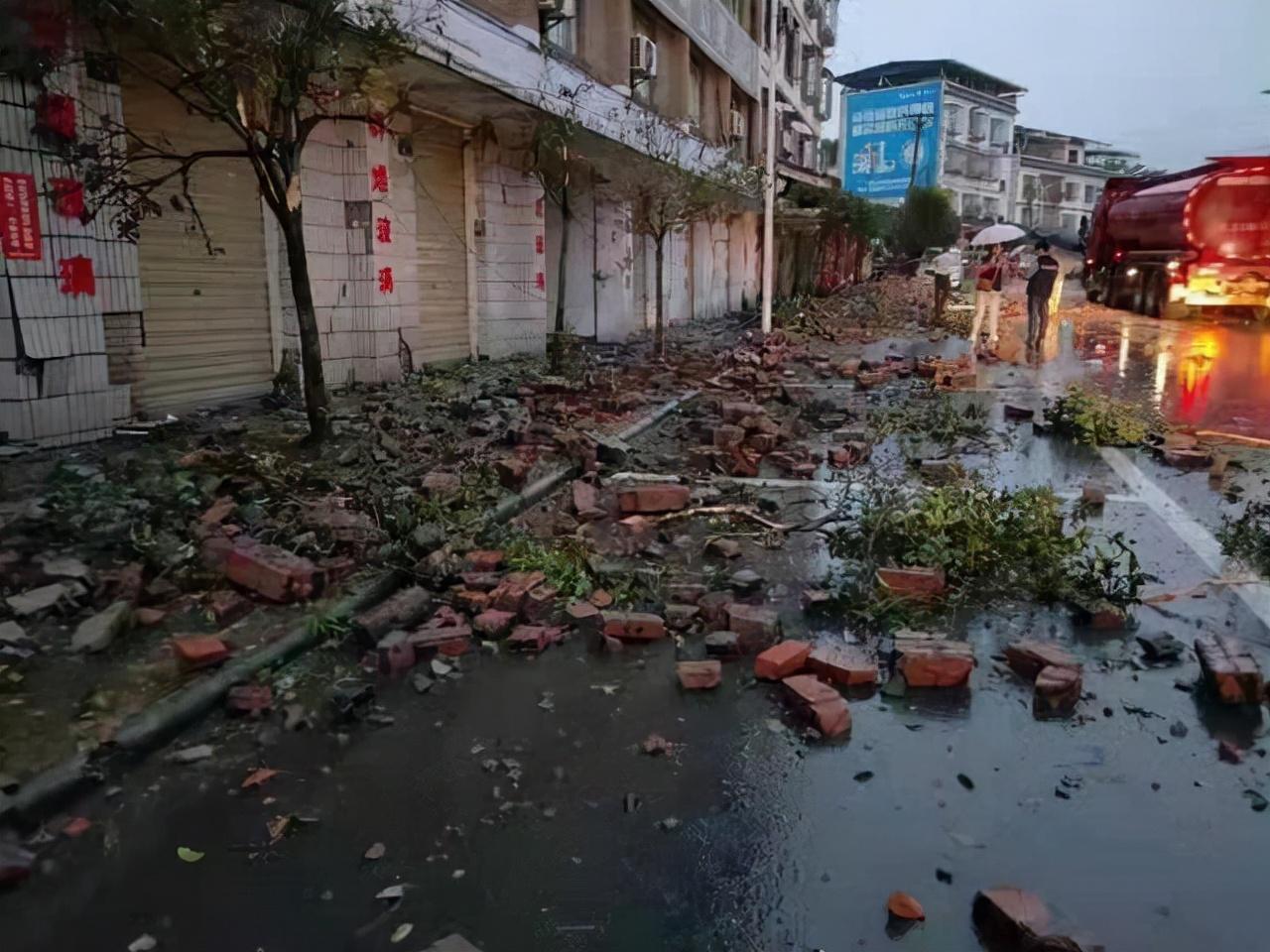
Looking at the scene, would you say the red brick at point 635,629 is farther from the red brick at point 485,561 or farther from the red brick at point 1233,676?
the red brick at point 1233,676

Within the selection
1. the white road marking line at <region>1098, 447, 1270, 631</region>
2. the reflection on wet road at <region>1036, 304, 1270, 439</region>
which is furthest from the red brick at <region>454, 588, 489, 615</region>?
the reflection on wet road at <region>1036, 304, 1270, 439</region>

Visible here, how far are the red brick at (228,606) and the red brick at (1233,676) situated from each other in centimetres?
423

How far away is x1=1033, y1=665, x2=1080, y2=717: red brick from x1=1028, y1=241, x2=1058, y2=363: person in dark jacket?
14.1 m

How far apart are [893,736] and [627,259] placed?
57.4 ft

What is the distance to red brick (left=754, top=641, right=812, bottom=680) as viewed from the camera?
13.2 ft

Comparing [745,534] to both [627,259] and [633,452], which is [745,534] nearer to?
[633,452]

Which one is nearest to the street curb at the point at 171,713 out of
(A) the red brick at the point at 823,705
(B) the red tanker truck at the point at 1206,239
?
(A) the red brick at the point at 823,705

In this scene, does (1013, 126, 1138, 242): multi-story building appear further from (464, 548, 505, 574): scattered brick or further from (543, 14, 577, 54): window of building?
(464, 548, 505, 574): scattered brick


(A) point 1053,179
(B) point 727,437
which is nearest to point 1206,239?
(B) point 727,437

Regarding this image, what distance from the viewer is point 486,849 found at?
288 cm

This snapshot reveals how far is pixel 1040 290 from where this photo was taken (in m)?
17.0

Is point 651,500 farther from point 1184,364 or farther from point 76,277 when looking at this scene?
point 1184,364

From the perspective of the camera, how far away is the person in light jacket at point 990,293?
16531 mm

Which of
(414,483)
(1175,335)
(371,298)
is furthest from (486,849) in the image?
(1175,335)
